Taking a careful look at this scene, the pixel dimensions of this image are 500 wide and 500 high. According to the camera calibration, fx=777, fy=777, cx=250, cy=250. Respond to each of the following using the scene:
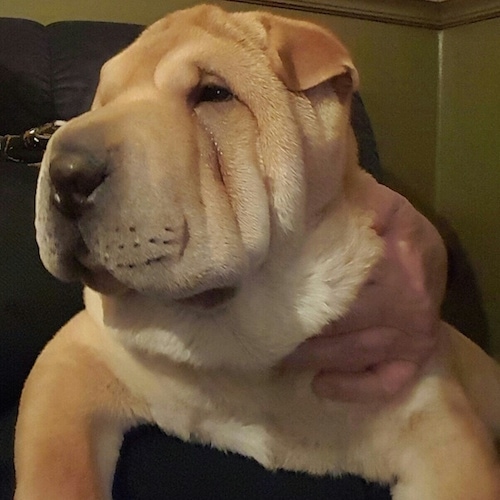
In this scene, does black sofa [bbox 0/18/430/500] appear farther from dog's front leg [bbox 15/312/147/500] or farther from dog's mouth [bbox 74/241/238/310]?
dog's mouth [bbox 74/241/238/310]

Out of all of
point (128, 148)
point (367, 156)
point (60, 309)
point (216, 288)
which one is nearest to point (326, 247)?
point (216, 288)

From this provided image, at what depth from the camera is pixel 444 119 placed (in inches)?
79.4

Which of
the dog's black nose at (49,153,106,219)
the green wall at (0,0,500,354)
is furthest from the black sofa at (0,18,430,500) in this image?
the green wall at (0,0,500,354)

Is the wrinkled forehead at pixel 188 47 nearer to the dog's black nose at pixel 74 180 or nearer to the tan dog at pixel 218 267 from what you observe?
the tan dog at pixel 218 267

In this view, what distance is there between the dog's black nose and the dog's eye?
0.14 m

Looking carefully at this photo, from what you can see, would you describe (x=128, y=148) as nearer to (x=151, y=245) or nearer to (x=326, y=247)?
(x=151, y=245)

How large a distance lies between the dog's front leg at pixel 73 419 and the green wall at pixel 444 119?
1.13m

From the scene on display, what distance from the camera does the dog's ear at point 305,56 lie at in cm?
76

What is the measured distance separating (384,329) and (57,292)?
44 centimetres

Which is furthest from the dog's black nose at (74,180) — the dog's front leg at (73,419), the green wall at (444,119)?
the green wall at (444,119)

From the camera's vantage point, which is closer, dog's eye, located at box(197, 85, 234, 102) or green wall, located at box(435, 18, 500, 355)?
dog's eye, located at box(197, 85, 234, 102)

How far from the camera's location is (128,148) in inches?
25.8

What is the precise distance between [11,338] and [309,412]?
41 cm

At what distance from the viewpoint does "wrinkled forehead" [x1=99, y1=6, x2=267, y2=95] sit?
73 cm
